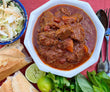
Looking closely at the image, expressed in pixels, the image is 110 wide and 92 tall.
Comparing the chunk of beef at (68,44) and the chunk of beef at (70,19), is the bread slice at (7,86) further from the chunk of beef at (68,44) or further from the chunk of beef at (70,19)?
the chunk of beef at (70,19)

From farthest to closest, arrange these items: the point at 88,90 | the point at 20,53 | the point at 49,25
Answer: the point at 20,53
the point at 88,90
the point at 49,25

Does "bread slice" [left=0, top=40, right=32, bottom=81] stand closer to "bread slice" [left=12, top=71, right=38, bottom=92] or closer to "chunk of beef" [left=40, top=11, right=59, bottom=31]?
"bread slice" [left=12, top=71, right=38, bottom=92]

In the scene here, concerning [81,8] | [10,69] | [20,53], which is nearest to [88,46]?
[81,8]

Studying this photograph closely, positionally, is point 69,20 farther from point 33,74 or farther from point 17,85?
point 17,85

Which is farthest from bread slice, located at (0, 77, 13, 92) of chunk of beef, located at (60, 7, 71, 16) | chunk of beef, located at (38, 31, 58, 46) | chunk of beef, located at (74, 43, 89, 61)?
chunk of beef, located at (60, 7, 71, 16)

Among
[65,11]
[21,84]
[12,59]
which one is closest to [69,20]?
[65,11]

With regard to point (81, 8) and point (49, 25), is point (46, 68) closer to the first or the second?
point (49, 25)
